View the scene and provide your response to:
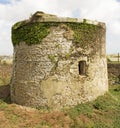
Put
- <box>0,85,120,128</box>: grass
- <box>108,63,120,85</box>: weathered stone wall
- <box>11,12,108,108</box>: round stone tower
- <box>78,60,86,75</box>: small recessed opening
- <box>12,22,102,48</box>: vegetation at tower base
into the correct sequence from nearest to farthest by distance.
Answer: <box>0,85,120,128</box>: grass
<box>11,12,108,108</box>: round stone tower
<box>12,22,102,48</box>: vegetation at tower base
<box>78,60,86,75</box>: small recessed opening
<box>108,63,120,85</box>: weathered stone wall

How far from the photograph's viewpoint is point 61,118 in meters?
13.2

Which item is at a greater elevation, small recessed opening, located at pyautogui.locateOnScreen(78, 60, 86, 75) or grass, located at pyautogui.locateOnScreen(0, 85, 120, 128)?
small recessed opening, located at pyautogui.locateOnScreen(78, 60, 86, 75)

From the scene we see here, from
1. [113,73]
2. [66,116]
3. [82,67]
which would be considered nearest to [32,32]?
[82,67]

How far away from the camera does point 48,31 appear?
14.5 meters

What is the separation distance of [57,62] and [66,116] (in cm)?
293

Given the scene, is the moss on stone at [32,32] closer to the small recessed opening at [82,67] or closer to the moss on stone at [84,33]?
the moss on stone at [84,33]

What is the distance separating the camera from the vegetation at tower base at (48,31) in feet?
47.8

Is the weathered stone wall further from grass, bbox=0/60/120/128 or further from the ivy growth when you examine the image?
the ivy growth

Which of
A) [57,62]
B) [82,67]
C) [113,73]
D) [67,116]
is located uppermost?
[57,62]

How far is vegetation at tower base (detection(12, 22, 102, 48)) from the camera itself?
1458 cm

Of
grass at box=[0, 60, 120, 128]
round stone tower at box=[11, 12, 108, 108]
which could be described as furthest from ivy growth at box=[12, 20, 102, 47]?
grass at box=[0, 60, 120, 128]

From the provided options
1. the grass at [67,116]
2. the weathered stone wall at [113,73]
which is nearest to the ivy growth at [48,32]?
the grass at [67,116]

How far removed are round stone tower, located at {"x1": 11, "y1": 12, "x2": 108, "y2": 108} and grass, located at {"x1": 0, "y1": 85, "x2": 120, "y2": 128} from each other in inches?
23.7

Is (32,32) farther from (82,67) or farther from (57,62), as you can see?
(82,67)
